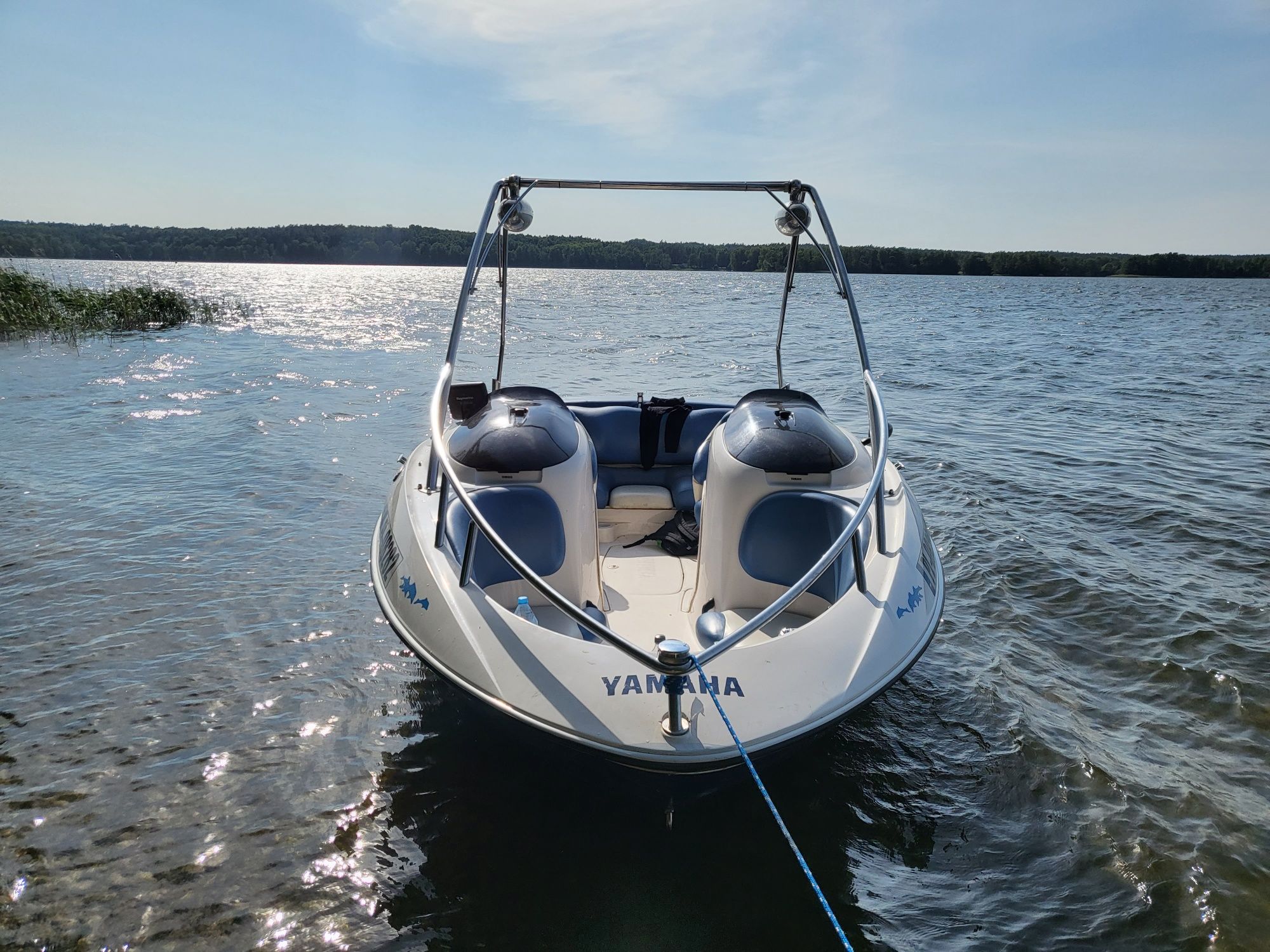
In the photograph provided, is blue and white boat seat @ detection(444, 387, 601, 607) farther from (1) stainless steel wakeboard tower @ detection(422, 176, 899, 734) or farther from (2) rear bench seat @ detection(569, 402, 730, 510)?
(2) rear bench seat @ detection(569, 402, 730, 510)

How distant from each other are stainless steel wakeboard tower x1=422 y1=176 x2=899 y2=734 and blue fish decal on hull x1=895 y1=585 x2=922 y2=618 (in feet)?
0.71

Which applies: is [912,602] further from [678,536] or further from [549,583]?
[678,536]

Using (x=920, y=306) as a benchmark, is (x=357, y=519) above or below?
below

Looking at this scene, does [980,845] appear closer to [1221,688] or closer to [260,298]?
[1221,688]

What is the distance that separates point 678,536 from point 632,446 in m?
1.20

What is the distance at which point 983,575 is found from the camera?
6750 millimetres

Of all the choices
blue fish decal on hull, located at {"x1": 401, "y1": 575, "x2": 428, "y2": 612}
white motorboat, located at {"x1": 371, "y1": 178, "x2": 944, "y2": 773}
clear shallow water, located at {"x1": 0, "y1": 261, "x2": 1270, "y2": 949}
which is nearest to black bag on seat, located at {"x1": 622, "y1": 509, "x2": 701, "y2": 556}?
white motorboat, located at {"x1": 371, "y1": 178, "x2": 944, "y2": 773}

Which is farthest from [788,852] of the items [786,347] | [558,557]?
[786,347]

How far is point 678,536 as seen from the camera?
6082 mm

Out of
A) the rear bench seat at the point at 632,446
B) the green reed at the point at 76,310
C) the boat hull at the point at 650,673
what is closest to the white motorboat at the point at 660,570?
the boat hull at the point at 650,673

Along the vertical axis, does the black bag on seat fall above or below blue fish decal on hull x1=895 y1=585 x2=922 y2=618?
below

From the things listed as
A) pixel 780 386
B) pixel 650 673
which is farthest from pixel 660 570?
pixel 650 673

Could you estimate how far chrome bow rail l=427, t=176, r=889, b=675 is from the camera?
8.97 ft

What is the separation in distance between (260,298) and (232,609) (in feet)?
157
